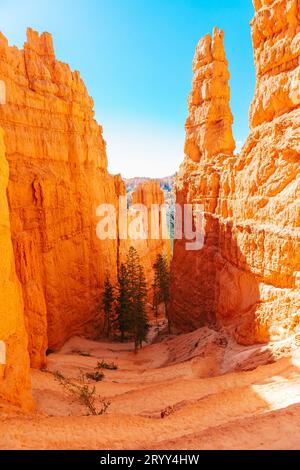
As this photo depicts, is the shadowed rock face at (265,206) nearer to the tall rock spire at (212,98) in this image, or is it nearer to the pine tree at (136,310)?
the tall rock spire at (212,98)

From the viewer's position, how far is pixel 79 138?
29656 millimetres

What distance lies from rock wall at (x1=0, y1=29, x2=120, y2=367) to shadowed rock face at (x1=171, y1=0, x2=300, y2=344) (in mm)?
11993

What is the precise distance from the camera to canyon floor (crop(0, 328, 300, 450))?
23.6 feet

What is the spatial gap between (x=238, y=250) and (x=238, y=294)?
2511 mm

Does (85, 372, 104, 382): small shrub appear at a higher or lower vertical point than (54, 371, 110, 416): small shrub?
lower

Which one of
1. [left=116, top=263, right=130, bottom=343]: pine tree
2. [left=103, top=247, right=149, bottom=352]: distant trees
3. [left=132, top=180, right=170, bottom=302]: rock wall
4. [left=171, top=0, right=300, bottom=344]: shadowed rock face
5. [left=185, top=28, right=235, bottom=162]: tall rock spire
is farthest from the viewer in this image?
[left=132, top=180, right=170, bottom=302]: rock wall

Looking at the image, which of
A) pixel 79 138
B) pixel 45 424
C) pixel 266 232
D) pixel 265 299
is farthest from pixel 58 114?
pixel 45 424

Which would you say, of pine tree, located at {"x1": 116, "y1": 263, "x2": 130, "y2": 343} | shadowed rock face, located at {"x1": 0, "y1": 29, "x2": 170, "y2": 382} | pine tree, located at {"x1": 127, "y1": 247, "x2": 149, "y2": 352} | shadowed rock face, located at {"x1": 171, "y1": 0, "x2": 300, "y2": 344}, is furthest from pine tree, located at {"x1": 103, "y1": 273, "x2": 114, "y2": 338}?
shadowed rock face, located at {"x1": 171, "y1": 0, "x2": 300, "y2": 344}

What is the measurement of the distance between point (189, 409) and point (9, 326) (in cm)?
658

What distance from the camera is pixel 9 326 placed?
1045 centimetres

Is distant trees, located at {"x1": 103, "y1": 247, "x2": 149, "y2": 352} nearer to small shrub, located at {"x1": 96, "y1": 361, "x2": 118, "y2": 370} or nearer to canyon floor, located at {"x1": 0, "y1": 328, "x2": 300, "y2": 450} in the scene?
small shrub, located at {"x1": 96, "y1": 361, "x2": 118, "y2": 370}

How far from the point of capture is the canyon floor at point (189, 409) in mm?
7180

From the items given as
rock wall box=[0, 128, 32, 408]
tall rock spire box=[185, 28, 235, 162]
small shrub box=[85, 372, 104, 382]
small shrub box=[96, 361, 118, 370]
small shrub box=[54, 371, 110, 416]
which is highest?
tall rock spire box=[185, 28, 235, 162]

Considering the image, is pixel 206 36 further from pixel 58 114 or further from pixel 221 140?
pixel 58 114
